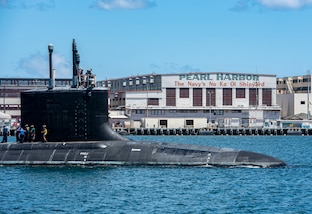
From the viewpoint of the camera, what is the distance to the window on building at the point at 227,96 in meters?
108

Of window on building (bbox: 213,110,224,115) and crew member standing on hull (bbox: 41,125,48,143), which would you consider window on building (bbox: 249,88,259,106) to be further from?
crew member standing on hull (bbox: 41,125,48,143)

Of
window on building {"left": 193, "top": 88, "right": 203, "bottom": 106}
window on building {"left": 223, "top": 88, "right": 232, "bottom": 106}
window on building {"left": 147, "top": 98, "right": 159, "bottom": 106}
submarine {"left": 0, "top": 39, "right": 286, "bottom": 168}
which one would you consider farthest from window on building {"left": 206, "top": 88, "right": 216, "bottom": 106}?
submarine {"left": 0, "top": 39, "right": 286, "bottom": 168}

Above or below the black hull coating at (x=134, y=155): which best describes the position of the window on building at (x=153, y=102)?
above

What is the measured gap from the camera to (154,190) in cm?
2709

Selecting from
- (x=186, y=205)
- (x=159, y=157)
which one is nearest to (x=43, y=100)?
(x=159, y=157)

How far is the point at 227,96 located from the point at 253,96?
437cm

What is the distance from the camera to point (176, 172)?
1238 inches

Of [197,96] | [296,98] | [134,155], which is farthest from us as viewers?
[296,98]

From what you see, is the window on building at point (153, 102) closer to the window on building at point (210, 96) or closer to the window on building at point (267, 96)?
the window on building at point (210, 96)

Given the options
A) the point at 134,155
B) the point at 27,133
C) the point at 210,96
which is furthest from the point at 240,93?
the point at 134,155

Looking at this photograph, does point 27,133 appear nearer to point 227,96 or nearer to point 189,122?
point 189,122

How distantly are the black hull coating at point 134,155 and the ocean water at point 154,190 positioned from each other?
378 mm

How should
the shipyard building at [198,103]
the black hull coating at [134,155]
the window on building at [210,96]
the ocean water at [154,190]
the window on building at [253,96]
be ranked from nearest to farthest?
the ocean water at [154,190] → the black hull coating at [134,155] → the shipyard building at [198,103] → the window on building at [210,96] → the window on building at [253,96]

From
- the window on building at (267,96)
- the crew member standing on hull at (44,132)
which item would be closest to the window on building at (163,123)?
the window on building at (267,96)
